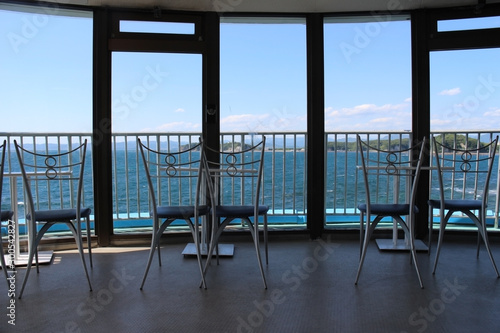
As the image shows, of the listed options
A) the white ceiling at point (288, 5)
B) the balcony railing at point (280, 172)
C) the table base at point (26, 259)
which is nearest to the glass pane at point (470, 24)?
the white ceiling at point (288, 5)

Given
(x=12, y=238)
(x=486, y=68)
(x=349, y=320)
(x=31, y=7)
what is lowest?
(x=349, y=320)

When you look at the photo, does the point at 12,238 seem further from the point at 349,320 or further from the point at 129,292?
the point at 349,320

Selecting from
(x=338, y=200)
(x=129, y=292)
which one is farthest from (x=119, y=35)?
(x=338, y=200)

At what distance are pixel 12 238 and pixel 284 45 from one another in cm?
446

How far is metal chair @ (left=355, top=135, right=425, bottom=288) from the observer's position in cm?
264

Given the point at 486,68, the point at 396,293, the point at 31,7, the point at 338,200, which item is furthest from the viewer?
the point at 338,200

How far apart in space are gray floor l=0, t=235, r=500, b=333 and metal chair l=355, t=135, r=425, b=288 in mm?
209

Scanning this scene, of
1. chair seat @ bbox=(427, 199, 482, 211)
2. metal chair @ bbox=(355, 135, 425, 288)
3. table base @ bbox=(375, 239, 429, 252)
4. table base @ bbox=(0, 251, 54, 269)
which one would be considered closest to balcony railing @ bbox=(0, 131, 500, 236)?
metal chair @ bbox=(355, 135, 425, 288)

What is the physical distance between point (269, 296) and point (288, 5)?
8.99 ft

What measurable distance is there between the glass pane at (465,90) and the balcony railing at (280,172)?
0.23 metres

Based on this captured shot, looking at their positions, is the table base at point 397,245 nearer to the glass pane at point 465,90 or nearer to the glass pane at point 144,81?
the glass pane at point 465,90

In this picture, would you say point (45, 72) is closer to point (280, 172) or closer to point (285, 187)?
point (280, 172)

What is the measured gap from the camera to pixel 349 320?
204cm

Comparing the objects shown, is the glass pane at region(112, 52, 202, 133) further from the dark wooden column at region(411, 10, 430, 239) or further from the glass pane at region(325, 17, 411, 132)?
the dark wooden column at region(411, 10, 430, 239)
